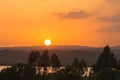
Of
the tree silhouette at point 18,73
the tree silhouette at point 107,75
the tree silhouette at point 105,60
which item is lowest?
the tree silhouette at point 107,75

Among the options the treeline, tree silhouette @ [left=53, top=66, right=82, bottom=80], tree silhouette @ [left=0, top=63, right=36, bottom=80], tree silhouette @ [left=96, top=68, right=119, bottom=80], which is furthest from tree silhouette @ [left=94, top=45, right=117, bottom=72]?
the treeline

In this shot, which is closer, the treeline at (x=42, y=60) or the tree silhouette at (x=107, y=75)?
the tree silhouette at (x=107, y=75)

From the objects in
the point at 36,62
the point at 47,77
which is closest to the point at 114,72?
the point at 47,77

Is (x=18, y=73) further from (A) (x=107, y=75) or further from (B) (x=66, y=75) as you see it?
(A) (x=107, y=75)

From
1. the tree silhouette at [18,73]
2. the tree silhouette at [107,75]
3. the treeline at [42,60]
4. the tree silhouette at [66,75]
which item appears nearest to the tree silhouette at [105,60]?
the tree silhouette at [18,73]

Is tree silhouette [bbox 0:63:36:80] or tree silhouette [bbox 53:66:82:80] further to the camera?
tree silhouette [bbox 0:63:36:80]

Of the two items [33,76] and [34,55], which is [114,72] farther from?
[34,55]

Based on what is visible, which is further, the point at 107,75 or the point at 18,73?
the point at 18,73

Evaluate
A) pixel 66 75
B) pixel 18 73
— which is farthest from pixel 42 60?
pixel 66 75

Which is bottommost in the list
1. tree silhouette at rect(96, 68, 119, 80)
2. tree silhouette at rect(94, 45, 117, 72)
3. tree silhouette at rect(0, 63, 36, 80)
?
tree silhouette at rect(96, 68, 119, 80)

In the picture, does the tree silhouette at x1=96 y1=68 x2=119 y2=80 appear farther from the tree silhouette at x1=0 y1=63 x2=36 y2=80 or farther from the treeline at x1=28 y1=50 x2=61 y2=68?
the treeline at x1=28 y1=50 x2=61 y2=68

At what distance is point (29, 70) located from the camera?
116 m

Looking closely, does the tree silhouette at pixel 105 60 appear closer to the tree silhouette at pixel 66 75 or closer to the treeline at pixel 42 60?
the tree silhouette at pixel 66 75

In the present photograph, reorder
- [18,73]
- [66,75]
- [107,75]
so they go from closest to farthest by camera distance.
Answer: [107,75] → [66,75] → [18,73]
